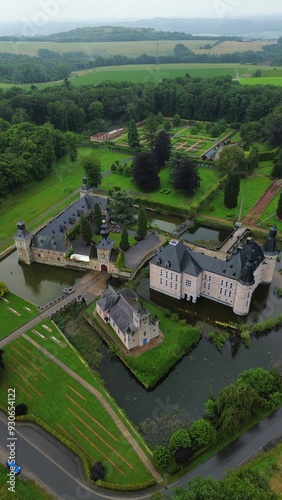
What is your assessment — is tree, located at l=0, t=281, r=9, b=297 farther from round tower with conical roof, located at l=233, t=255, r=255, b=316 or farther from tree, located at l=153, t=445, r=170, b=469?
round tower with conical roof, located at l=233, t=255, r=255, b=316

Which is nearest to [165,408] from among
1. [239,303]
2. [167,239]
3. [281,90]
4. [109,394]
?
[109,394]

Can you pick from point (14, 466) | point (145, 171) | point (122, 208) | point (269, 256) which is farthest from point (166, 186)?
point (14, 466)

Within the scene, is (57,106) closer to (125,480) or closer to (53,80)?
(53,80)

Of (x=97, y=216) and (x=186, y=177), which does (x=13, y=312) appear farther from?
(x=186, y=177)

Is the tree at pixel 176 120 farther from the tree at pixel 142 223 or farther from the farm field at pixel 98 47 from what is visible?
the tree at pixel 142 223

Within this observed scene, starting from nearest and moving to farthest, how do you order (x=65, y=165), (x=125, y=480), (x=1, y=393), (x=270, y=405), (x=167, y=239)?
1. (x=125, y=480)
2. (x=270, y=405)
3. (x=1, y=393)
4. (x=167, y=239)
5. (x=65, y=165)

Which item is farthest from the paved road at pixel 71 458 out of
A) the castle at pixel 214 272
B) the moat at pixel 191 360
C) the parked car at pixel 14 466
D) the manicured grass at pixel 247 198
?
the manicured grass at pixel 247 198
